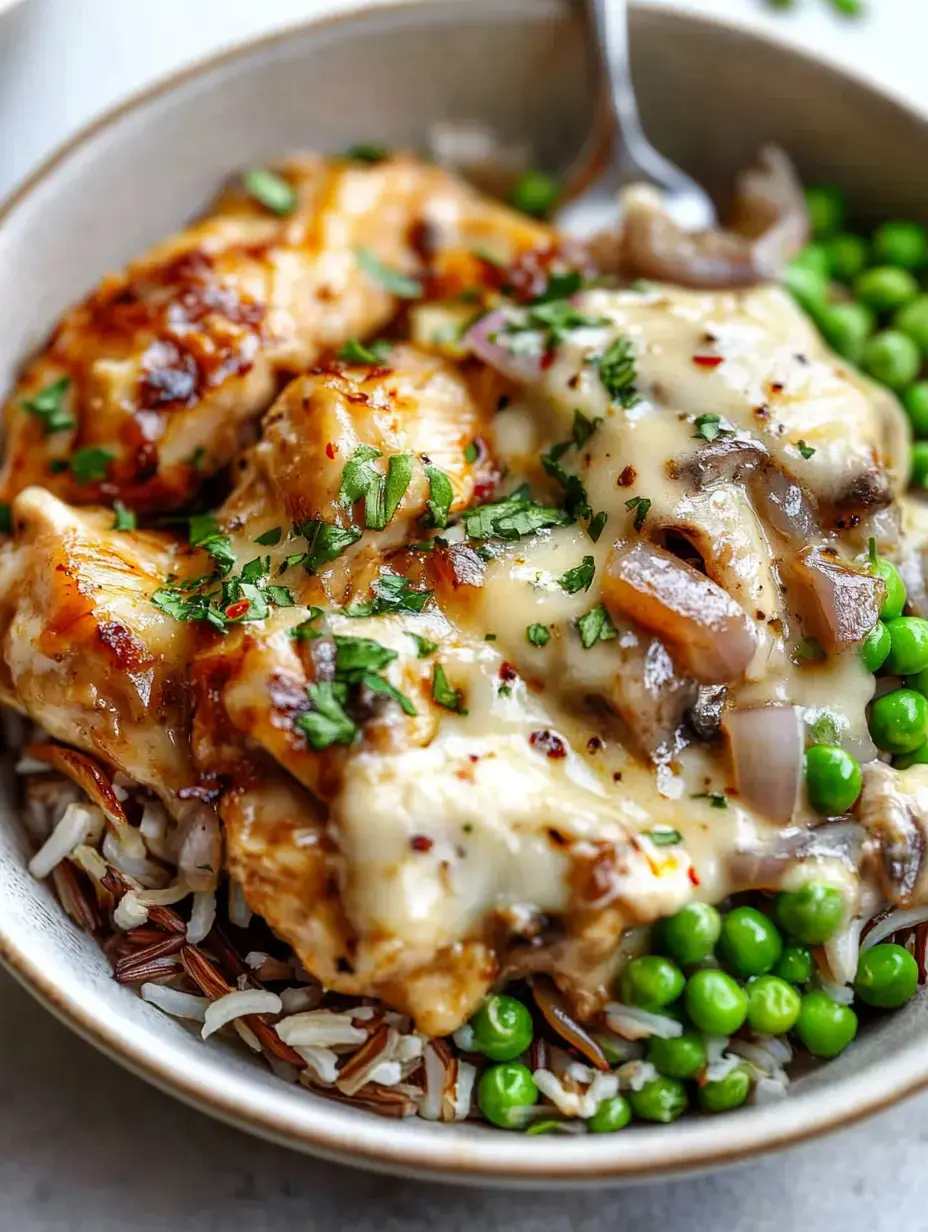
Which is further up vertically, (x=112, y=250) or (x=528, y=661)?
(x=112, y=250)

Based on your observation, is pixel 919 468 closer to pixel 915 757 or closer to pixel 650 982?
pixel 915 757

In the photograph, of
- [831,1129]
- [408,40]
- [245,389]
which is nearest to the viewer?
[831,1129]

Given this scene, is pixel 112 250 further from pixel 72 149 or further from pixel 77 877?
pixel 77 877

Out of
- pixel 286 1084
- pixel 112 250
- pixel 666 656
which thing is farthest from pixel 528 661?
pixel 112 250

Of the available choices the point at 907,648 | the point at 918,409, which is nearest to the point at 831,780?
the point at 907,648

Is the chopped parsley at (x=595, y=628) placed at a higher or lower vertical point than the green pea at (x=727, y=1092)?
higher

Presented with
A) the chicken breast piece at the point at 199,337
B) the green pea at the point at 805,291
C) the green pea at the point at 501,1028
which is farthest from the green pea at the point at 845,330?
the green pea at the point at 501,1028

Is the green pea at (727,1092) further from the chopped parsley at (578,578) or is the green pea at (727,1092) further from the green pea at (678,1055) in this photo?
the chopped parsley at (578,578)
